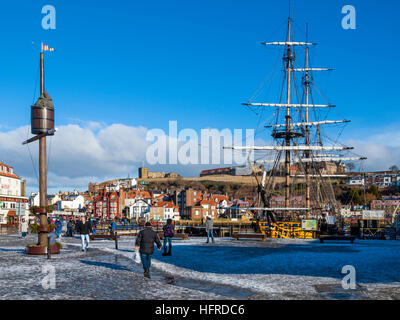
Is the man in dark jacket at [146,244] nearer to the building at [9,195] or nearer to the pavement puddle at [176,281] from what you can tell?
the pavement puddle at [176,281]

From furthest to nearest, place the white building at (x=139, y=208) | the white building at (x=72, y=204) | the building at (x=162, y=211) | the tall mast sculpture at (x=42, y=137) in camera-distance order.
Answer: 1. the white building at (x=72, y=204)
2. the white building at (x=139, y=208)
3. the building at (x=162, y=211)
4. the tall mast sculpture at (x=42, y=137)

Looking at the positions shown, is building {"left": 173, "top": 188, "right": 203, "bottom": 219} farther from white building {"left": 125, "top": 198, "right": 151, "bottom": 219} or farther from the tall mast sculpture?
the tall mast sculpture

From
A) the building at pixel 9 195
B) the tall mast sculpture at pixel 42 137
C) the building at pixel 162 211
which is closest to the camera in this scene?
the tall mast sculpture at pixel 42 137

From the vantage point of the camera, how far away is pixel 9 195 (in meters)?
69.4

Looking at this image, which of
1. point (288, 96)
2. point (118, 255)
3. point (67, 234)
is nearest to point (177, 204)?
point (288, 96)

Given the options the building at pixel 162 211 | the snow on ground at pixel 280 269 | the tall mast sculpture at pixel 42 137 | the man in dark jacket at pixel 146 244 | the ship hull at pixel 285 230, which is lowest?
the building at pixel 162 211

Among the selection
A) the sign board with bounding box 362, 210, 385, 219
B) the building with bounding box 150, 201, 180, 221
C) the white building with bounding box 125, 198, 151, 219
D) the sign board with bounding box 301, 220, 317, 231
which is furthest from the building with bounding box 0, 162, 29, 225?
the white building with bounding box 125, 198, 151, 219

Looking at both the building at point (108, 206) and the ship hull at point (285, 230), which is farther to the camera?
the building at point (108, 206)

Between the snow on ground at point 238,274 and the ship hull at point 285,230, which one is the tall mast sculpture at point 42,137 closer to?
the snow on ground at point 238,274

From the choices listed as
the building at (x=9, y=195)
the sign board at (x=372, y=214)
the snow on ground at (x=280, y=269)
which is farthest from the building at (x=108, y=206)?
the snow on ground at (x=280, y=269)

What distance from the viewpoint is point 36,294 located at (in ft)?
34.6

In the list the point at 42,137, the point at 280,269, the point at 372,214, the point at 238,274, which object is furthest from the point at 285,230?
the point at 238,274

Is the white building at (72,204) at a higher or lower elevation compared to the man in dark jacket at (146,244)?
lower

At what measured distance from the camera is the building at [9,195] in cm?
6656
